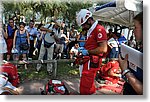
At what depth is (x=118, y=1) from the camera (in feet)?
8.33

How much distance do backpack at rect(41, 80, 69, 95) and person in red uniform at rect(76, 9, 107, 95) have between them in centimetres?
16

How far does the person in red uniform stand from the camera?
2.54 m

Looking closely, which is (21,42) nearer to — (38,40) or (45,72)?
(38,40)

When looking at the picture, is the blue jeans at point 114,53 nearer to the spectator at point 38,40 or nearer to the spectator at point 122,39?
the spectator at point 122,39

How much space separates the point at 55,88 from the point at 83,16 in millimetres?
680

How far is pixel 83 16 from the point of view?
2.53m

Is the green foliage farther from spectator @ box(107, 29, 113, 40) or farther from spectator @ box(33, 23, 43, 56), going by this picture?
spectator @ box(107, 29, 113, 40)

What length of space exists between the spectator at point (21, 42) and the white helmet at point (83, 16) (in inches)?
18.4

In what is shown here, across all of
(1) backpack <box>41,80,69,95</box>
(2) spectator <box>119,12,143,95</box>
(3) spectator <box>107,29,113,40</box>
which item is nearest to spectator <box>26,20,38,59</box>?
(1) backpack <box>41,80,69,95</box>

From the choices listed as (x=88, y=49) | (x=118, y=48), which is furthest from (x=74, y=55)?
(x=118, y=48)

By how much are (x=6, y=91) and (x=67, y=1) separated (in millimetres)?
962

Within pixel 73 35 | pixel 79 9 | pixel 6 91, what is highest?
pixel 79 9

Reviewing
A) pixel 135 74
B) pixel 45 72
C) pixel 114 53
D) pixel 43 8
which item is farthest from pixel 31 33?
pixel 135 74

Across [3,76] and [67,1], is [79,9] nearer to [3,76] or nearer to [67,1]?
[67,1]
